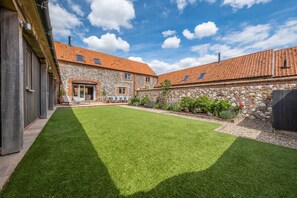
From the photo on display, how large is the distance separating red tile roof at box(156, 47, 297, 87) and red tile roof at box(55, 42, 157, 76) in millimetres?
10772

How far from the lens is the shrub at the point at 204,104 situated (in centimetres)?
798

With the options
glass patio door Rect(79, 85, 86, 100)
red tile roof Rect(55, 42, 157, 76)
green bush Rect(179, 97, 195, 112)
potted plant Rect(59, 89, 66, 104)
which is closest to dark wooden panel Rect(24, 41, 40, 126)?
green bush Rect(179, 97, 195, 112)

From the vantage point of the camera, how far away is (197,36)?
16422mm

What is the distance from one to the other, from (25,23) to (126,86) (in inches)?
748

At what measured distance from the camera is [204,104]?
26.7 ft

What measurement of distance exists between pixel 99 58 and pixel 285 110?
21.1 meters

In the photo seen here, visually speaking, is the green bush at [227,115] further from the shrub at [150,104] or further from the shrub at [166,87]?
the shrub at [150,104]

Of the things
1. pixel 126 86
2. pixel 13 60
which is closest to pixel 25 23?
pixel 13 60

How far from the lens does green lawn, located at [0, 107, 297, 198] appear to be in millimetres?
1641

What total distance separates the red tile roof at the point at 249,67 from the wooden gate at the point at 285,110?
8029 millimetres

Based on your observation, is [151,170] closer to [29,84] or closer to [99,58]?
[29,84]

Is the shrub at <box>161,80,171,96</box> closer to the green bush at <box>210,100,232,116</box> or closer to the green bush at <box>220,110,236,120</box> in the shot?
the green bush at <box>210,100,232,116</box>

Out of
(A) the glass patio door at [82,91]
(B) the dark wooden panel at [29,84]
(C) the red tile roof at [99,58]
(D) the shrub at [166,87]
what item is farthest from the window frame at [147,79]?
(B) the dark wooden panel at [29,84]

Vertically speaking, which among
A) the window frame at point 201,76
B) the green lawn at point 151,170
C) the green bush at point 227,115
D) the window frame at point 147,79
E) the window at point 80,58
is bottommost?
the green lawn at point 151,170
